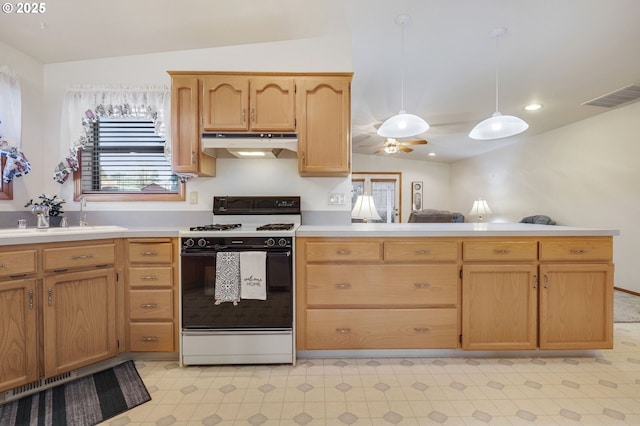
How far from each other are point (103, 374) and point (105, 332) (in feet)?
0.89

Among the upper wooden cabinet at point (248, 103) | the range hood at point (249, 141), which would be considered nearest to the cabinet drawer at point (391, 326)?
the range hood at point (249, 141)

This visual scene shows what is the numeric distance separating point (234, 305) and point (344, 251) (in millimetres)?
849

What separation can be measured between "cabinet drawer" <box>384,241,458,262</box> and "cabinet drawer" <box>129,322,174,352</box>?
166 centimetres

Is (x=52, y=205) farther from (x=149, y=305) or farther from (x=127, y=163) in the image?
(x=149, y=305)

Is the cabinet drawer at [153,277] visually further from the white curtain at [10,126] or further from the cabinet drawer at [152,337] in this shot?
the white curtain at [10,126]

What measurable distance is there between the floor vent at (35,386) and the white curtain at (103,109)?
5.07 feet

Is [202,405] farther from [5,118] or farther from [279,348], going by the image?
[5,118]

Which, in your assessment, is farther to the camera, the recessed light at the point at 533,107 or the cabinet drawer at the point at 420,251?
the recessed light at the point at 533,107

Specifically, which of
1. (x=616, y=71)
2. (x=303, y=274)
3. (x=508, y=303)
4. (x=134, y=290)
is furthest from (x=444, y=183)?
(x=134, y=290)

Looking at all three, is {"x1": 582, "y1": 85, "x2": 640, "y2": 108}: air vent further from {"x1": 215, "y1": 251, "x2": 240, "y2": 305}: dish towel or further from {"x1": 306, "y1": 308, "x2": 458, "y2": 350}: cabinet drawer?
{"x1": 215, "y1": 251, "x2": 240, "y2": 305}: dish towel

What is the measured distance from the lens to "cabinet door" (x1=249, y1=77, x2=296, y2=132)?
2309 millimetres

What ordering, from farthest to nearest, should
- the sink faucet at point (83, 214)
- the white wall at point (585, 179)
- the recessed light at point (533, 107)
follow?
the recessed light at point (533, 107), the white wall at point (585, 179), the sink faucet at point (83, 214)

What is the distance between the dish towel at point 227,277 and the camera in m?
1.96

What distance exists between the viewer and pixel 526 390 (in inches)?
69.2
